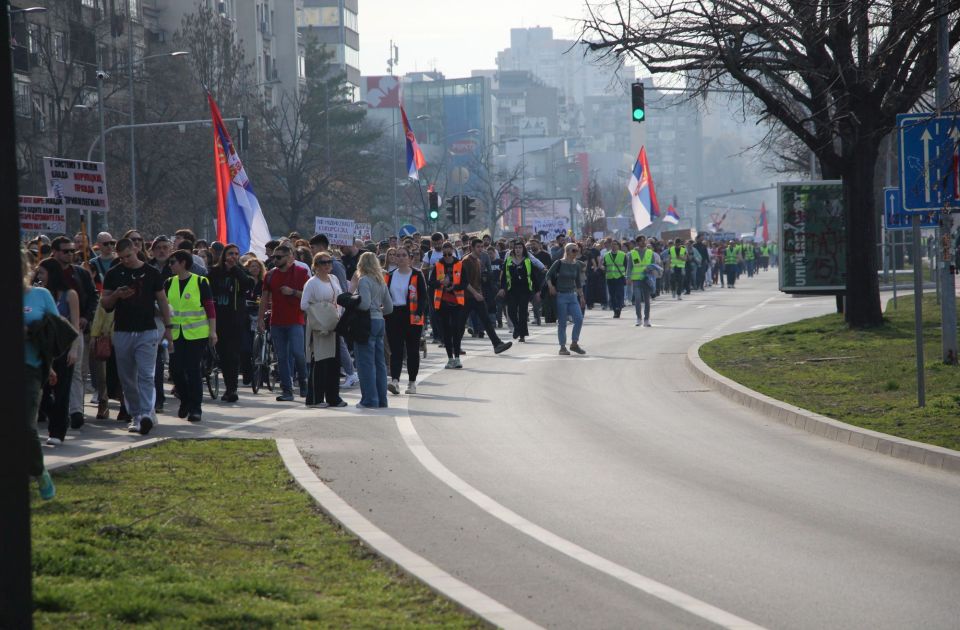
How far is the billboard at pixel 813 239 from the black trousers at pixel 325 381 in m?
12.1

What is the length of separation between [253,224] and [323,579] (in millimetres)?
18081

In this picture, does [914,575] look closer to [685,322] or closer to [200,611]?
[200,611]

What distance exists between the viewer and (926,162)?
1416 cm

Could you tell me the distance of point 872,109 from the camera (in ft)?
76.6

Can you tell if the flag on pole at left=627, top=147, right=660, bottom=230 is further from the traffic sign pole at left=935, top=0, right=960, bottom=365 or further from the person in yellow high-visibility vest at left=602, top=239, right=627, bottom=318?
the traffic sign pole at left=935, top=0, right=960, bottom=365

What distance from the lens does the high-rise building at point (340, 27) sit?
424 feet

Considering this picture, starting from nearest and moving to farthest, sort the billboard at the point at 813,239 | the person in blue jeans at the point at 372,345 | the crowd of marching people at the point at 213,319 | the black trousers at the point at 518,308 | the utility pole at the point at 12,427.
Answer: the utility pole at the point at 12,427, the crowd of marching people at the point at 213,319, the person in blue jeans at the point at 372,345, the billboard at the point at 813,239, the black trousers at the point at 518,308

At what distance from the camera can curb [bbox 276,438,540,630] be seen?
609 centimetres

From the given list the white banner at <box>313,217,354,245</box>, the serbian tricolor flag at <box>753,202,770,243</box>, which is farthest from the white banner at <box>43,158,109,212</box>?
the serbian tricolor flag at <box>753,202,770,243</box>

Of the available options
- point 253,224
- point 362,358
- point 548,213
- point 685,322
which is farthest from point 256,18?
point 362,358

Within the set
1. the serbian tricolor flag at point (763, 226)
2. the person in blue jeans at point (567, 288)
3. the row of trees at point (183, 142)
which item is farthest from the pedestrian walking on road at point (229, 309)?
the serbian tricolor flag at point (763, 226)

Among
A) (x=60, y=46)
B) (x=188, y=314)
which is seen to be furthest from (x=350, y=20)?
(x=188, y=314)

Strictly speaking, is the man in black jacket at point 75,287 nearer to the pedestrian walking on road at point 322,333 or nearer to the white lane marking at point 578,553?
the pedestrian walking on road at point 322,333

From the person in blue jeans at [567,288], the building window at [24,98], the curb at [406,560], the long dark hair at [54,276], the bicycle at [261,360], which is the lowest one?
→ the curb at [406,560]
